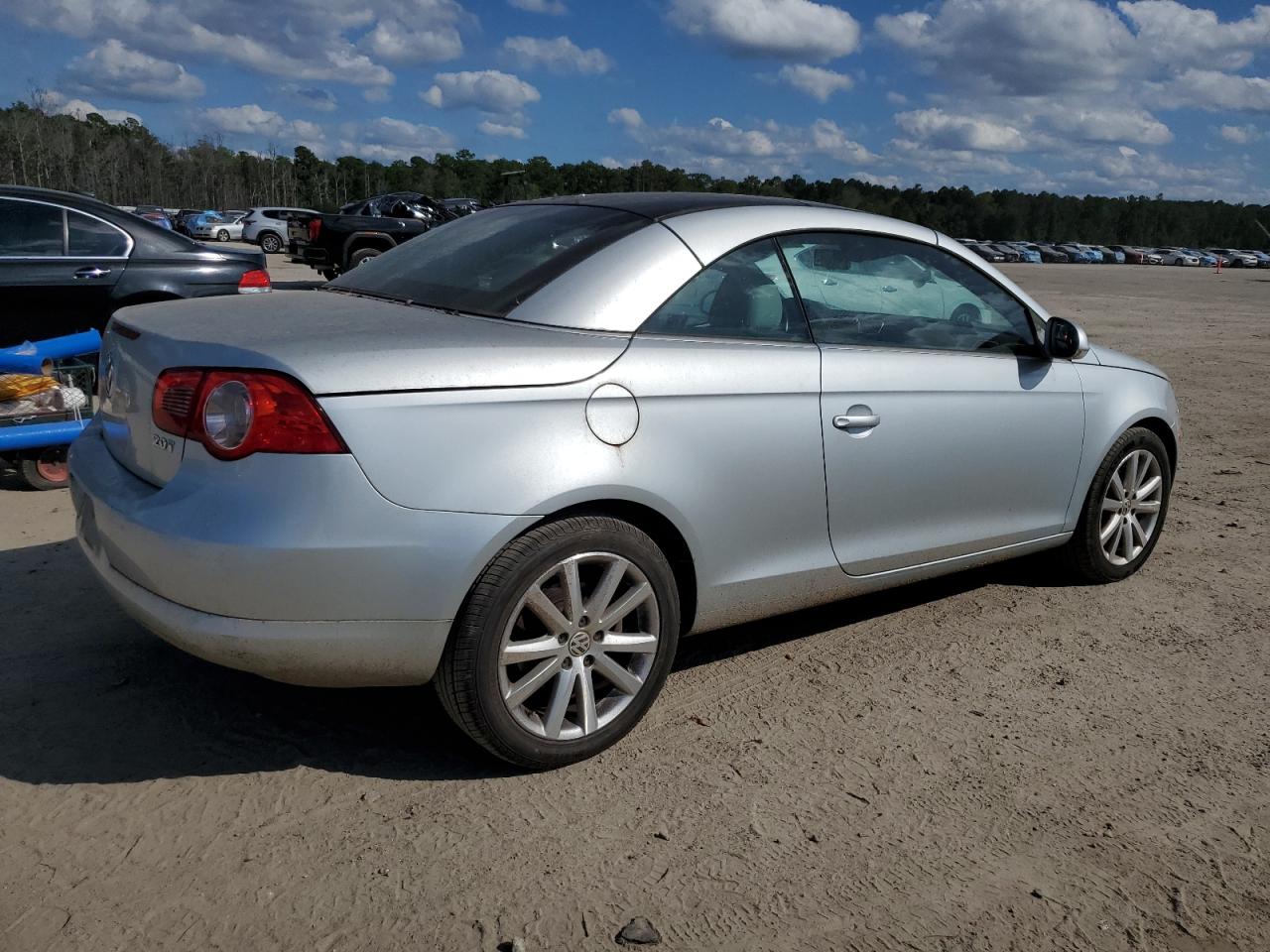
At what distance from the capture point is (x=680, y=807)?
2.98 meters

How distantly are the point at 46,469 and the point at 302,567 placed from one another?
410cm

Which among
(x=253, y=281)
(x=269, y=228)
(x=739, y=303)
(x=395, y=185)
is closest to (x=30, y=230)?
(x=253, y=281)

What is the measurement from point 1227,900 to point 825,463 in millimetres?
1606

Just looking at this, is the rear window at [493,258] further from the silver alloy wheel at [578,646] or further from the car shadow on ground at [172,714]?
the car shadow on ground at [172,714]

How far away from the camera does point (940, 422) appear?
3906mm

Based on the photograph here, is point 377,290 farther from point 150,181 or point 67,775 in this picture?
point 150,181

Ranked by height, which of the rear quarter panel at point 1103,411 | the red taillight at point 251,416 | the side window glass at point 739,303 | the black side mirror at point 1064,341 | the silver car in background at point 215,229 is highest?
the side window glass at point 739,303

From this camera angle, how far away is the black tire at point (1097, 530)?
4.70 meters

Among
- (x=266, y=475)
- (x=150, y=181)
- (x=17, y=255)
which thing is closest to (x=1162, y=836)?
(x=266, y=475)

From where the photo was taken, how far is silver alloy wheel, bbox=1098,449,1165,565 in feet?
15.8

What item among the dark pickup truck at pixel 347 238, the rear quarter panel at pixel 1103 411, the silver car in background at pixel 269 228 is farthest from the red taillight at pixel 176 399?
the silver car in background at pixel 269 228

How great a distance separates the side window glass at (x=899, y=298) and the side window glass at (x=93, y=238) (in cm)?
547

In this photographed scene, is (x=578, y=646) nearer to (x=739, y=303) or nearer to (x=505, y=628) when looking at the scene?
(x=505, y=628)

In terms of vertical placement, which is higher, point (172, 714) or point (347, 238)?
point (347, 238)
